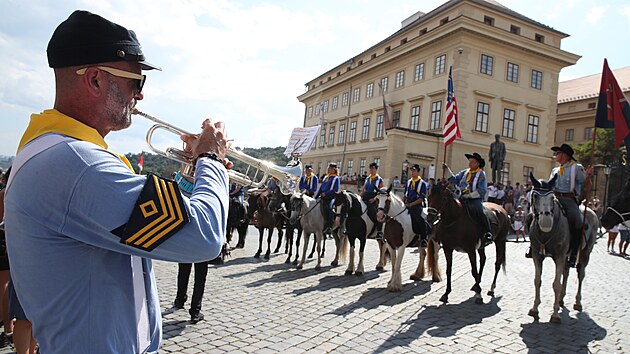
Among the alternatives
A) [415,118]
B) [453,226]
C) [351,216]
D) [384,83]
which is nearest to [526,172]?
[415,118]

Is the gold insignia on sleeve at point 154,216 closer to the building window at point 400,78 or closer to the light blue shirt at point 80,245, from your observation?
the light blue shirt at point 80,245

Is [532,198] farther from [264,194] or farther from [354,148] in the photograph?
[354,148]

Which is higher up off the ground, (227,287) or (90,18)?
(90,18)

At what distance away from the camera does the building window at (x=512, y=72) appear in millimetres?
37188

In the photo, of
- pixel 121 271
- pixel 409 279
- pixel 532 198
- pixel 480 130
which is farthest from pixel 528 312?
pixel 480 130

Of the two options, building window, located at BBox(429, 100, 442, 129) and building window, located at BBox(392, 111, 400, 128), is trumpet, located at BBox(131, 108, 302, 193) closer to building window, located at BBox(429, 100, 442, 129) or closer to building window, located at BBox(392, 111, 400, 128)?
building window, located at BBox(429, 100, 442, 129)

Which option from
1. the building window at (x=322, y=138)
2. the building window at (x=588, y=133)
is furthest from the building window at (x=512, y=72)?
the building window at (x=322, y=138)

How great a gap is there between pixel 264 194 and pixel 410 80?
101ft

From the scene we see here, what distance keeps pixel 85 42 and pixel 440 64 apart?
38051 mm

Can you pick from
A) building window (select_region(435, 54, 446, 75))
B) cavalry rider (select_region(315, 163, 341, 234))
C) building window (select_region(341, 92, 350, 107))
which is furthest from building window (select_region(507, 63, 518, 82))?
cavalry rider (select_region(315, 163, 341, 234))

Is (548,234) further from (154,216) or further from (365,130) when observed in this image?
(365,130)

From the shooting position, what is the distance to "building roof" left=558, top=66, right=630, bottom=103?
50737 mm

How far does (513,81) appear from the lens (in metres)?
37.4

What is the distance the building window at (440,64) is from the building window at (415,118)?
3763 millimetres
